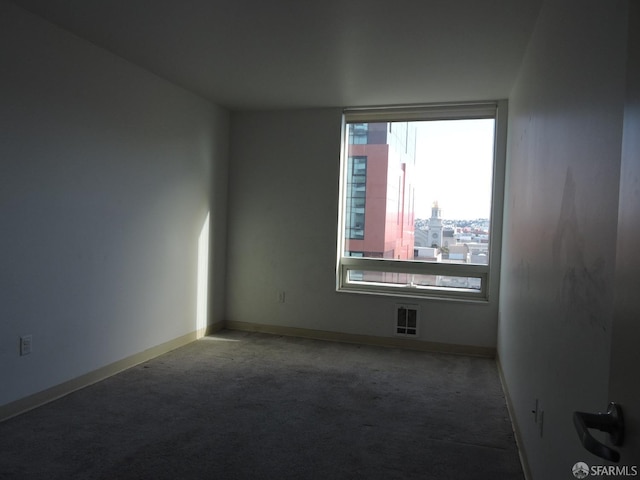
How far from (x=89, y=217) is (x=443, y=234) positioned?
340 cm

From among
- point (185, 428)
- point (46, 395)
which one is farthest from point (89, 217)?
point (185, 428)

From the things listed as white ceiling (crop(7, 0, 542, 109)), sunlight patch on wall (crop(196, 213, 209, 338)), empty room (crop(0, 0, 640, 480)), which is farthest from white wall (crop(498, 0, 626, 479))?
sunlight patch on wall (crop(196, 213, 209, 338))

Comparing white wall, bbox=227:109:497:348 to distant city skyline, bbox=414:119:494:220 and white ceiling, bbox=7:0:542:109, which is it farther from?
distant city skyline, bbox=414:119:494:220

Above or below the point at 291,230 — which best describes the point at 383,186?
above

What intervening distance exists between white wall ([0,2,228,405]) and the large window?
1.76m

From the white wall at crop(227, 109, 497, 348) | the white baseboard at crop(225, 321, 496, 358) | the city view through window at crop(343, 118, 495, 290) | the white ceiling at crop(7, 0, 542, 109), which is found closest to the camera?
the white ceiling at crop(7, 0, 542, 109)

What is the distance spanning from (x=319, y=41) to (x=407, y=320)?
2.92m

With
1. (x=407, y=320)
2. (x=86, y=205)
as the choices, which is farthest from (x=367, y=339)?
(x=86, y=205)

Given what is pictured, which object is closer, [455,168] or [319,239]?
[455,168]

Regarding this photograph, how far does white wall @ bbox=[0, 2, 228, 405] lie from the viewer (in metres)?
2.77

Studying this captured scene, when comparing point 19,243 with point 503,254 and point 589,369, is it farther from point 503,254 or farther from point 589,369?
point 503,254

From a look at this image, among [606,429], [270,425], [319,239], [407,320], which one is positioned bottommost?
[270,425]

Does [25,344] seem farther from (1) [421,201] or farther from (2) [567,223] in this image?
(1) [421,201]

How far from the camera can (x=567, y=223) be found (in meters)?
1.63
